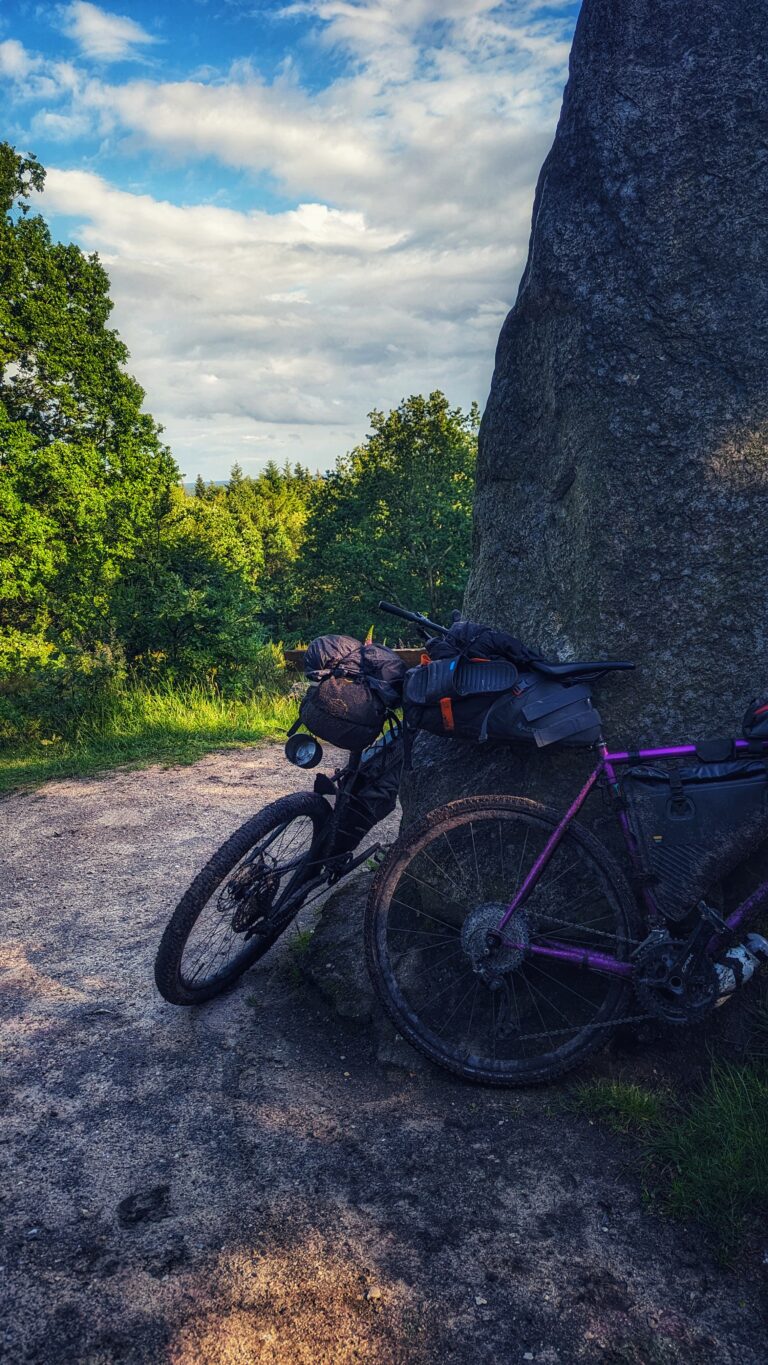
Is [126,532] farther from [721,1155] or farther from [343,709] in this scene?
[721,1155]

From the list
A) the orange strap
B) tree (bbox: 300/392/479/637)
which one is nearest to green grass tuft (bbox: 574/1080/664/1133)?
the orange strap

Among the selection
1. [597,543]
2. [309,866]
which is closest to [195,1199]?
[309,866]

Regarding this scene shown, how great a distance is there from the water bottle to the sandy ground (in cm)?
62

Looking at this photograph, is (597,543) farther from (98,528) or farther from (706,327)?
(98,528)

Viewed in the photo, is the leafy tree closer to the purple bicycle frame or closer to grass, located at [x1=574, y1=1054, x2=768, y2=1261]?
the purple bicycle frame

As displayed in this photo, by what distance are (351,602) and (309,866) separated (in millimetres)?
15229

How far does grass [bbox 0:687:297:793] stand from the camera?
27.5 feet

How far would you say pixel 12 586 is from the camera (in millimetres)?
13086

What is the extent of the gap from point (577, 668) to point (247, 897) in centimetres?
166

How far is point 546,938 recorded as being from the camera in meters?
2.95

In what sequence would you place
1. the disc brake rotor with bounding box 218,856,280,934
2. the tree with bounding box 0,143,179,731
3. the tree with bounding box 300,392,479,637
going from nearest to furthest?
the disc brake rotor with bounding box 218,856,280,934, the tree with bounding box 0,143,179,731, the tree with bounding box 300,392,479,637

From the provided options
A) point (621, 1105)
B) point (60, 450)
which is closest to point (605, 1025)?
point (621, 1105)

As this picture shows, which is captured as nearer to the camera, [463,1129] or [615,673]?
[463,1129]

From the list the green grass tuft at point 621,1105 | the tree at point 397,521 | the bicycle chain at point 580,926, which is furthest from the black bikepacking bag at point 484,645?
the tree at point 397,521
